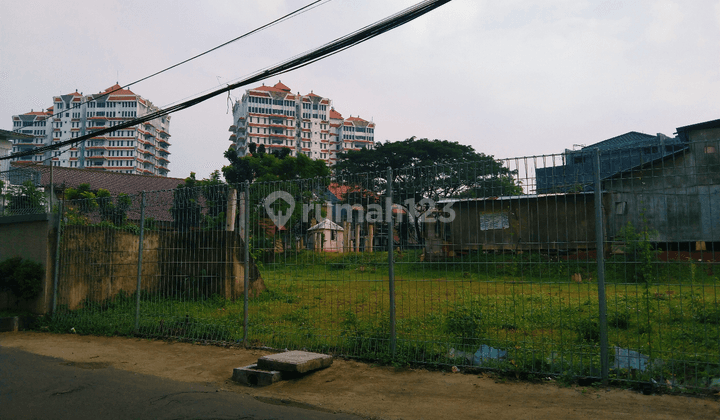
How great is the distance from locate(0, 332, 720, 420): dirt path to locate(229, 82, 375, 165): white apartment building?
76217mm

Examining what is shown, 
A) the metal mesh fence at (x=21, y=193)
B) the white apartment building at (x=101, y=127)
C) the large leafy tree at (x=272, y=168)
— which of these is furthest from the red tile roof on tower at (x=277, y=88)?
the metal mesh fence at (x=21, y=193)

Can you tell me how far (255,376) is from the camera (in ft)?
17.5

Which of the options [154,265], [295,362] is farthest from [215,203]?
[295,362]

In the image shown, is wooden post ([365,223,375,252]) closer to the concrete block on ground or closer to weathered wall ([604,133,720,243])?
weathered wall ([604,133,720,243])

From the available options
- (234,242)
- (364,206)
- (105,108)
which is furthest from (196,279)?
(105,108)

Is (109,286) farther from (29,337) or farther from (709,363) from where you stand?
(709,363)

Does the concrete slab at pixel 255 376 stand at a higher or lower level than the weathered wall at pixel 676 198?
lower

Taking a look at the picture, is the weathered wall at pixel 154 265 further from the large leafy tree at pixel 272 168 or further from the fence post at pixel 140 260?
the large leafy tree at pixel 272 168

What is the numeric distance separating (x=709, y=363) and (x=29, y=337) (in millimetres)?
10205

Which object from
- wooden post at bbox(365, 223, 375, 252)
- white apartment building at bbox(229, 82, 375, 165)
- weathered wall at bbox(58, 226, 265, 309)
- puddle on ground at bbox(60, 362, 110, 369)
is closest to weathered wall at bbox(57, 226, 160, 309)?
weathered wall at bbox(58, 226, 265, 309)

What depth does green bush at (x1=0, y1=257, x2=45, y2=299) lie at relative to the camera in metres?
9.38

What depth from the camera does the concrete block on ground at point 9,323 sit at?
361 inches

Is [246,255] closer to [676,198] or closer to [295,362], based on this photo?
[295,362]

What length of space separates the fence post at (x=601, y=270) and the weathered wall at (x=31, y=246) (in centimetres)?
1003
